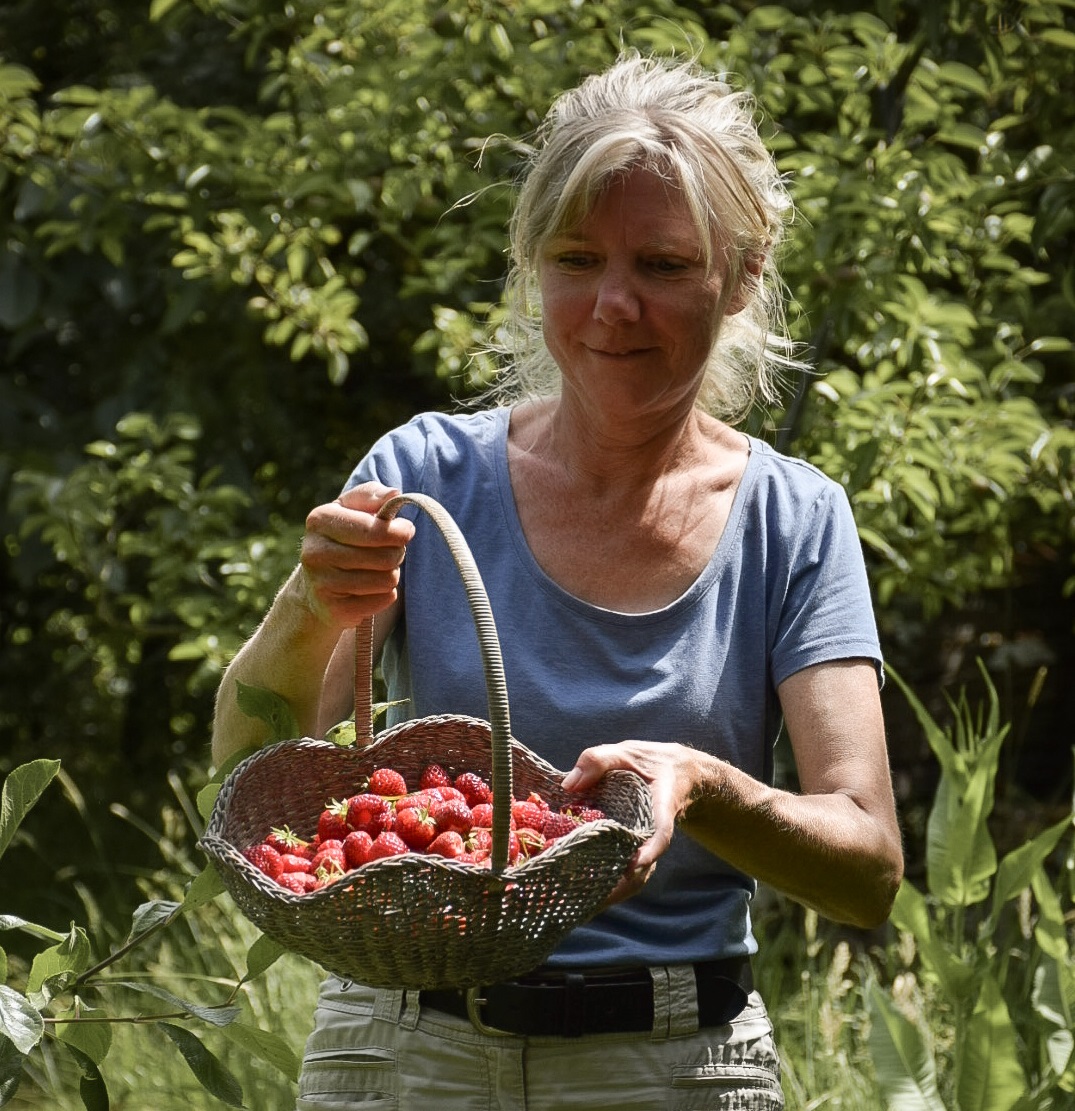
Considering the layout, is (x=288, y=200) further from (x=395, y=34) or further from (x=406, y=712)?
(x=406, y=712)

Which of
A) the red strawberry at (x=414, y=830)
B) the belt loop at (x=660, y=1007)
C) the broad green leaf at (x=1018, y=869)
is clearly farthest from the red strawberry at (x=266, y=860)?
the broad green leaf at (x=1018, y=869)

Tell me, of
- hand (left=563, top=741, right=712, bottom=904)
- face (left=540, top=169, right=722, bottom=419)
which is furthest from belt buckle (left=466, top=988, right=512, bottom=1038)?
face (left=540, top=169, right=722, bottom=419)

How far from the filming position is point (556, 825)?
142cm

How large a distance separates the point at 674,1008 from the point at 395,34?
98.1 inches

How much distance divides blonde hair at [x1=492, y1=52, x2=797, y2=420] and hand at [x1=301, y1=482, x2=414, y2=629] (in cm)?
39

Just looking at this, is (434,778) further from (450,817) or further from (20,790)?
(20,790)

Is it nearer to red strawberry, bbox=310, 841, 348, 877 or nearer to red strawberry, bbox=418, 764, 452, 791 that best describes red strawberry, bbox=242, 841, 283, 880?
Answer: red strawberry, bbox=310, 841, 348, 877

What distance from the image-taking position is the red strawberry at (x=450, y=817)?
1450 mm

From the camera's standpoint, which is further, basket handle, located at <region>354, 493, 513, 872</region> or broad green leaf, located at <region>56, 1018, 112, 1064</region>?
broad green leaf, located at <region>56, 1018, 112, 1064</region>

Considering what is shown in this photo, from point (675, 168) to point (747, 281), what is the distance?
21cm

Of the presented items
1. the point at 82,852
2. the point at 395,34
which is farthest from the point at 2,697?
the point at 395,34

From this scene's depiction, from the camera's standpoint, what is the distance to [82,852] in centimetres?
465

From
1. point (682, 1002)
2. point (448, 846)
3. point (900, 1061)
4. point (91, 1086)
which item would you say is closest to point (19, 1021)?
point (91, 1086)

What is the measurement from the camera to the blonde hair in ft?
5.37
